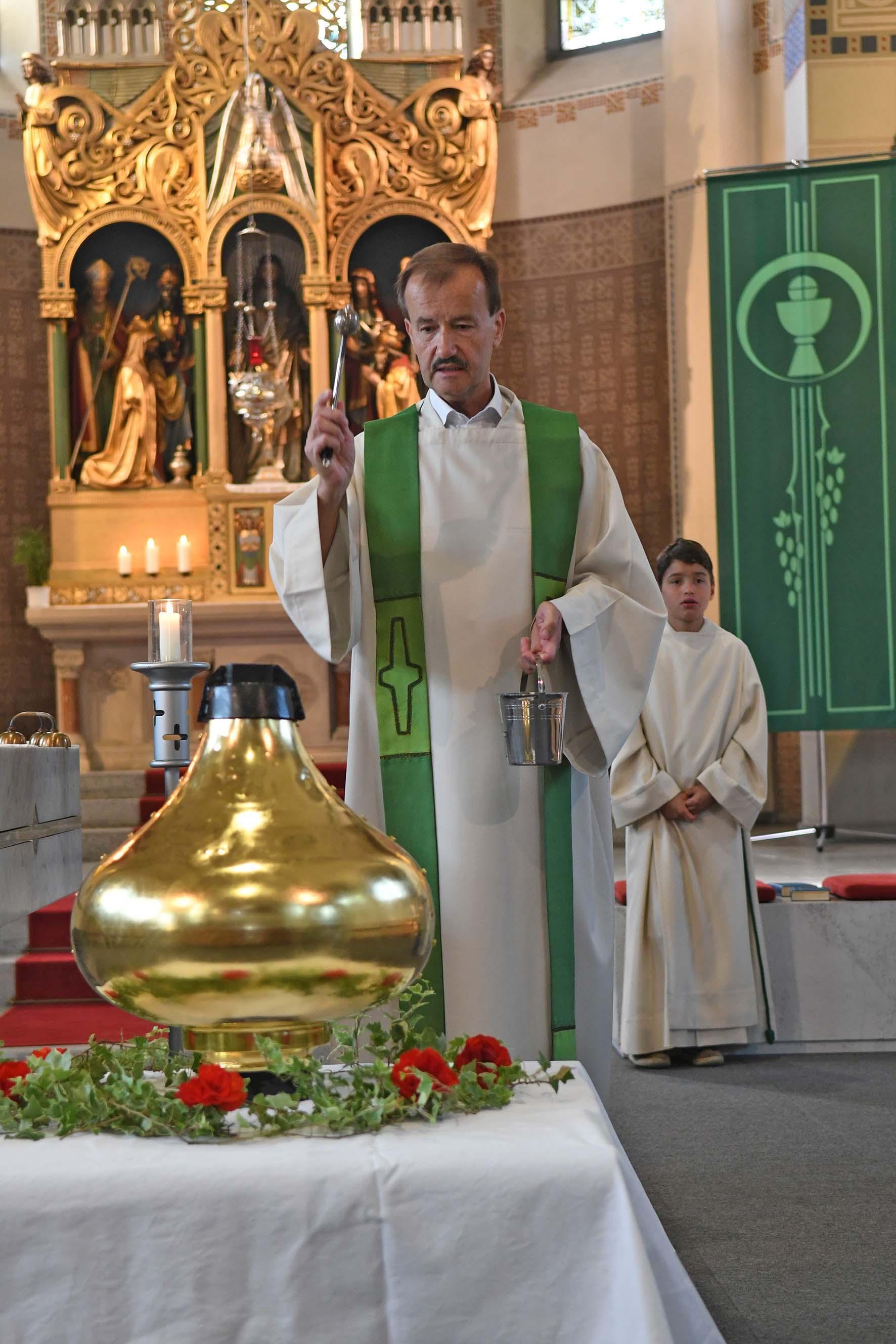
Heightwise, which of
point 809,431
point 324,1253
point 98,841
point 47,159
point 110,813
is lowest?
point 98,841

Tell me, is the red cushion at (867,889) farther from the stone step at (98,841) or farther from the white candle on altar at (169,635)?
the stone step at (98,841)

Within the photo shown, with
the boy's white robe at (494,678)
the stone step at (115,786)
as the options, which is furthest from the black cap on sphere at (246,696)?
the stone step at (115,786)

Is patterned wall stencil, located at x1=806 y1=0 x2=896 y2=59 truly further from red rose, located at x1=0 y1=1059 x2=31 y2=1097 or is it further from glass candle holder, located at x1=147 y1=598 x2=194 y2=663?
red rose, located at x1=0 y1=1059 x2=31 y2=1097

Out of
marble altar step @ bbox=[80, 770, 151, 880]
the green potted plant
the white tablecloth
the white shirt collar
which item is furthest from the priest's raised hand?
the green potted plant

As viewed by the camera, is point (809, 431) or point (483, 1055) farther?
point (809, 431)

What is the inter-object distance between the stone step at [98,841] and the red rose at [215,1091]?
23.0 ft

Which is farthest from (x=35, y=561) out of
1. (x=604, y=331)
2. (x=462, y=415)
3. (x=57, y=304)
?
(x=462, y=415)

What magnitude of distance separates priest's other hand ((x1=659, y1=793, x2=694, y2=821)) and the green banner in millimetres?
1798

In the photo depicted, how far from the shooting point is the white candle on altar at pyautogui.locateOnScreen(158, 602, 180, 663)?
3.19 metres

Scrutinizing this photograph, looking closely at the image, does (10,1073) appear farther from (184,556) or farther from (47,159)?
(47,159)

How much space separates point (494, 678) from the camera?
2.57m

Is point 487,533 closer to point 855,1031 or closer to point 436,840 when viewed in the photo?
point 436,840

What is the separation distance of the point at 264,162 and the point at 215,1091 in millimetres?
9305

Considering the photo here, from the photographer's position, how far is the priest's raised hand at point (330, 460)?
2225 mm
